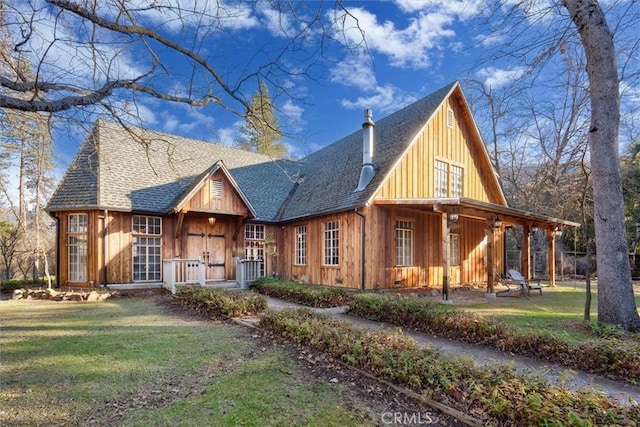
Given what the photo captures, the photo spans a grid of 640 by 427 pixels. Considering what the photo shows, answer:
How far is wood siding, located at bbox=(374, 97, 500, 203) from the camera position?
510 inches

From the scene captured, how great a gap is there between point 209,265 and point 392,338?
1124cm

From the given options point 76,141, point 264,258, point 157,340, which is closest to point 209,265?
point 264,258

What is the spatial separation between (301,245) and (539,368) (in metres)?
10.9

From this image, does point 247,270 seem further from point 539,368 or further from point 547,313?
point 539,368

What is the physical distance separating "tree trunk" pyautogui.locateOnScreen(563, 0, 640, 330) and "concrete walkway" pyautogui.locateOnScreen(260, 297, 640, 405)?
10.1 ft

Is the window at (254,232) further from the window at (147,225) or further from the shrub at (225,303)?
the shrub at (225,303)

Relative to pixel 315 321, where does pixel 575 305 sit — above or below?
below

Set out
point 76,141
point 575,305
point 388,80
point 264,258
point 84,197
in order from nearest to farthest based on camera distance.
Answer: point 76,141 < point 388,80 < point 575,305 < point 84,197 < point 264,258

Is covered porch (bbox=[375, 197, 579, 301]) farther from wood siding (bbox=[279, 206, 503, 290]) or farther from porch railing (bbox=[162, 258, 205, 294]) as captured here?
porch railing (bbox=[162, 258, 205, 294])

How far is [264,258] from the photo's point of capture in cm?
1617

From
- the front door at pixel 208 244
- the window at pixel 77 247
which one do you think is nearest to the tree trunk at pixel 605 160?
the front door at pixel 208 244

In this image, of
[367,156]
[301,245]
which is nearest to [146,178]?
[301,245]

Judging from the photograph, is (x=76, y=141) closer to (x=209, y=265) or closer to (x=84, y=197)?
(x=84, y=197)

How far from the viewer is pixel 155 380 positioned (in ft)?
14.3
